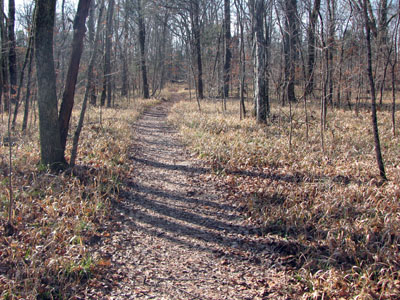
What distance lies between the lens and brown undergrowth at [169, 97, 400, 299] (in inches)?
125

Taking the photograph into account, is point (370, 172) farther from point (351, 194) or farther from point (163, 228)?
point (163, 228)

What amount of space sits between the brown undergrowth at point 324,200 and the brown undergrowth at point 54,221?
247 cm

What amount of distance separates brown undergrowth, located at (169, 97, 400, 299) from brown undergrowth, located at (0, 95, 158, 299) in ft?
8.12

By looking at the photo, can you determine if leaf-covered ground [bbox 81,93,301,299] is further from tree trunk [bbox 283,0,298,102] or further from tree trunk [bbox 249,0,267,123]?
tree trunk [bbox 249,0,267,123]

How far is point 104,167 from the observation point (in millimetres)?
6938

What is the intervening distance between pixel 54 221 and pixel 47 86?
3.09 metres

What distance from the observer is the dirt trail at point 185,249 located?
321 cm

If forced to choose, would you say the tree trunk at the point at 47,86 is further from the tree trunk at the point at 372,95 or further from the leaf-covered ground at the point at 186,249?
the tree trunk at the point at 372,95

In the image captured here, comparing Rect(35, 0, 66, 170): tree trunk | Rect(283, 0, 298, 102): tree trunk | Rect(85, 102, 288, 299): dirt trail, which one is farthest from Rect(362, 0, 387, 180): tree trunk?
Rect(35, 0, 66, 170): tree trunk

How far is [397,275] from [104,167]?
19.5ft

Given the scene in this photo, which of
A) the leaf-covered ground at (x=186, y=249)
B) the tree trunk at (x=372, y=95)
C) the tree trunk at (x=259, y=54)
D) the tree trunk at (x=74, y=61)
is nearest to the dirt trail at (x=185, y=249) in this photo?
the leaf-covered ground at (x=186, y=249)

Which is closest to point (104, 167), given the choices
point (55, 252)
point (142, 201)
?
point (142, 201)

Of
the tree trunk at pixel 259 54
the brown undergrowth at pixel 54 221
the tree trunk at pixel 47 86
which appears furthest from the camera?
the tree trunk at pixel 259 54

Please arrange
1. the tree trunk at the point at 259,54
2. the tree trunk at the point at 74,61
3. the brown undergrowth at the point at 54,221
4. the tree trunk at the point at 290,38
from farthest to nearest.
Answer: the tree trunk at the point at 259,54, the tree trunk at the point at 290,38, the tree trunk at the point at 74,61, the brown undergrowth at the point at 54,221
